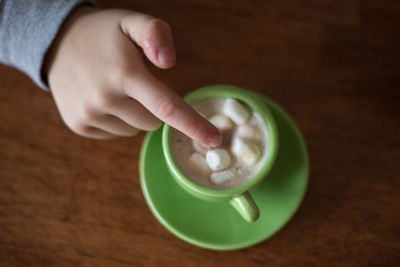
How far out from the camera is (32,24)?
772mm

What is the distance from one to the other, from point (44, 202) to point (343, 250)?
65 centimetres

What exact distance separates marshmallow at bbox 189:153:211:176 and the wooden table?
6.6 inches

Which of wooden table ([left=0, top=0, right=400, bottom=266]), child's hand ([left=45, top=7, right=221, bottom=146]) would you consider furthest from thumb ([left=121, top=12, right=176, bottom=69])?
wooden table ([left=0, top=0, right=400, bottom=266])

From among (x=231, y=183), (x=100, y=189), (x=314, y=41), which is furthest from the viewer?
(x=314, y=41)

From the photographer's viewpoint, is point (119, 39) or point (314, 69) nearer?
point (119, 39)

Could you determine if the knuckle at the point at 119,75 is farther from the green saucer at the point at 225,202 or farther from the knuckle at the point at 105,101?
the green saucer at the point at 225,202

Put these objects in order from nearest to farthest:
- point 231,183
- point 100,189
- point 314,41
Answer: point 231,183, point 100,189, point 314,41

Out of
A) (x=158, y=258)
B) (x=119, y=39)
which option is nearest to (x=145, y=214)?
(x=158, y=258)

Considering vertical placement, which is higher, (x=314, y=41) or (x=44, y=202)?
(x=314, y=41)

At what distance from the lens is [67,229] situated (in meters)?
0.80

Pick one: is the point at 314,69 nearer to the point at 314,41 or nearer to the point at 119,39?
the point at 314,41

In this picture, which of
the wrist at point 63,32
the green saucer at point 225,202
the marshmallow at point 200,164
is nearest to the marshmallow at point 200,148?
the marshmallow at point 200,164

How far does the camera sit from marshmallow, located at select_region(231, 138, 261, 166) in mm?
712

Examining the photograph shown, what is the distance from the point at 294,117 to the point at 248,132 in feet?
0.63
